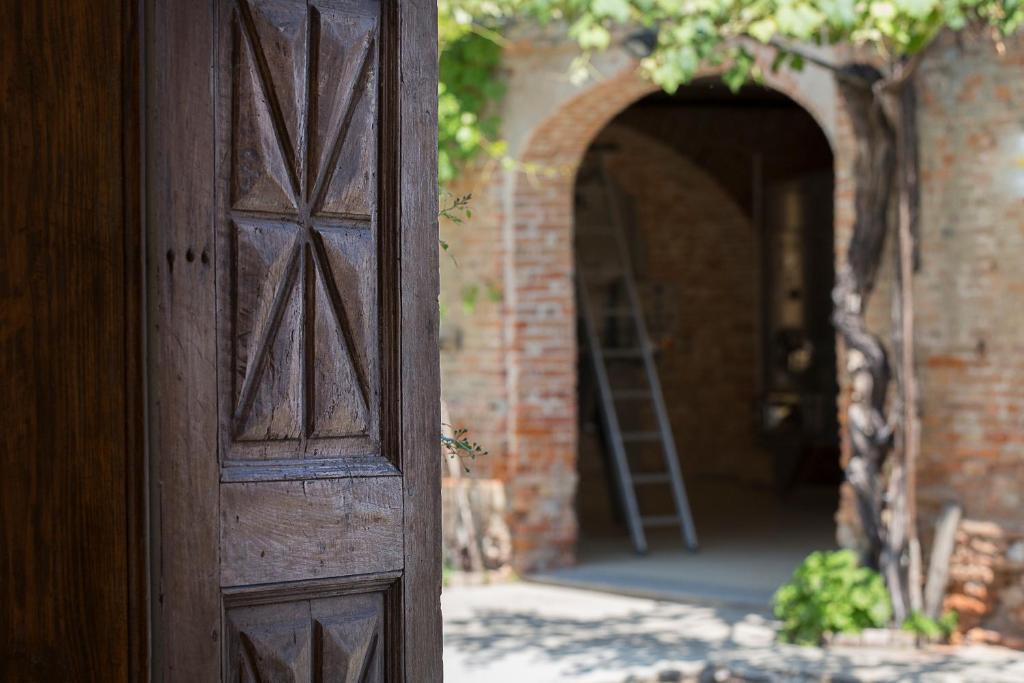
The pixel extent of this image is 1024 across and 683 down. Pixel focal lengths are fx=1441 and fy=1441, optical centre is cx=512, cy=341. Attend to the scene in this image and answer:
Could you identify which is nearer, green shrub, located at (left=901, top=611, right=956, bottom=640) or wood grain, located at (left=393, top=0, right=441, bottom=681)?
wood grain, located at (left=393, top=0, right=441, bottom=681)

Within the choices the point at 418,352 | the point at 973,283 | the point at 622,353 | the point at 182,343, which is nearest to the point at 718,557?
the point at 622,353

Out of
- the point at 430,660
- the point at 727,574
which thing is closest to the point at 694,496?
the point at 727,574

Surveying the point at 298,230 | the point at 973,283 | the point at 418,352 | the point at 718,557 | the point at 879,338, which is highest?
the point at 973,283

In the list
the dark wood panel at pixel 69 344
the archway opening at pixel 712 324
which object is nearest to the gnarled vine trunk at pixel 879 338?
the archway opening at pixel 712 324

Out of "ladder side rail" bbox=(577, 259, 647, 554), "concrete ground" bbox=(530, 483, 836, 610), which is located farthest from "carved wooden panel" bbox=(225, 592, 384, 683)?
"ladder side rail" bbox=(577, 259, 647, 554)

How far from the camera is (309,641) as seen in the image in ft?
8.83

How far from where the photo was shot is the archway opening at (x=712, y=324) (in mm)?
9953

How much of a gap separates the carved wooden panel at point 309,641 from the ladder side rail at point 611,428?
246 inches

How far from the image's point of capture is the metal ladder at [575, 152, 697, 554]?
29.9ft

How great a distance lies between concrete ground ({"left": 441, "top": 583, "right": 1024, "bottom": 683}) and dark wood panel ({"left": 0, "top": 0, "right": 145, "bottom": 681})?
387cm

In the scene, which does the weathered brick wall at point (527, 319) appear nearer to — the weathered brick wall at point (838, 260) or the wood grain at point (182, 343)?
→ the weathered brick wall at point (838, 260)

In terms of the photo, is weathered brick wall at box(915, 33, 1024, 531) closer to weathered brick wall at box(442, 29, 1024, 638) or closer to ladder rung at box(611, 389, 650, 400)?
weathered brick wall at box(442, 29, 1024, 638)

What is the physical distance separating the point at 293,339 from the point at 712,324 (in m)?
10.7

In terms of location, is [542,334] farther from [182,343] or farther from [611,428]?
[182,343]
